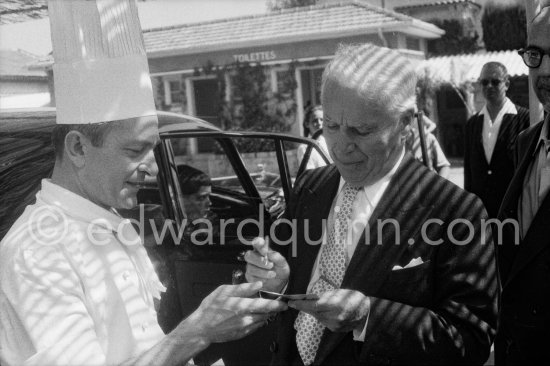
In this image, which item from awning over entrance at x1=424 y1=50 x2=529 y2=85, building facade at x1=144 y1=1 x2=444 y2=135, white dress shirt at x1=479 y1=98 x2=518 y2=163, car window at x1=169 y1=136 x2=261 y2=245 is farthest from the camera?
awning over entrance at x1=424 y1=50 x2=529 y2=85

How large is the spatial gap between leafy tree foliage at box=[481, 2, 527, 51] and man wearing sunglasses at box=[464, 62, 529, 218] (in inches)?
641

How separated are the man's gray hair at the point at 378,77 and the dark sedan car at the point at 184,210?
5.08ft

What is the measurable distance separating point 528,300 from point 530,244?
202 millimetres

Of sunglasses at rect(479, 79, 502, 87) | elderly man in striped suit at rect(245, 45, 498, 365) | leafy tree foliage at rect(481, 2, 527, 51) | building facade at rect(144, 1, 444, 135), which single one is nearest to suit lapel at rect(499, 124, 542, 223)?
elderly man in striped suit at rect(245, 45, 498, 365)

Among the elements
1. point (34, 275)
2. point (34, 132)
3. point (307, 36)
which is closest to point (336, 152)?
point (34, 275)

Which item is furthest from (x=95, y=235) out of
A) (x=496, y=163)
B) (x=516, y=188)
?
(x=496, y=163)

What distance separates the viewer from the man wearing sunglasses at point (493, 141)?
523cm

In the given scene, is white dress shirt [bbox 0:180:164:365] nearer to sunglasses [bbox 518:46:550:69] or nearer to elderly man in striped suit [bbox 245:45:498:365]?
elderly man in striped suit [bbox 245:45:498:365]

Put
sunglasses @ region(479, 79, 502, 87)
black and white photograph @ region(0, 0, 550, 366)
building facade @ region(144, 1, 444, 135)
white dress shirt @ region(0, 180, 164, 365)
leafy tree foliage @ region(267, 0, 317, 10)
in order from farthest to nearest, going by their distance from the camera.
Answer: leafy tree foliage @ region(267, 0, 317, 10) → building facade @ region(144, 1, 444, 135) → sunglasses @ region(479, 79, 502, 87) → black and white photograph @ region(0, 0, 550, 366) → white dress shirt @ region(0, 180, 164, 365)

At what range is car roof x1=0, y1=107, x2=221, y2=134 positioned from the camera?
3166 millimetres

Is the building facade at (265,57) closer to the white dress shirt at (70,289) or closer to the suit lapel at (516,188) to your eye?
the suit lapel at (516,188)

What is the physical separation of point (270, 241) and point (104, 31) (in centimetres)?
115

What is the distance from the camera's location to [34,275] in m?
1.43

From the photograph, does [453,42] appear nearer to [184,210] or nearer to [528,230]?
[184,210]
